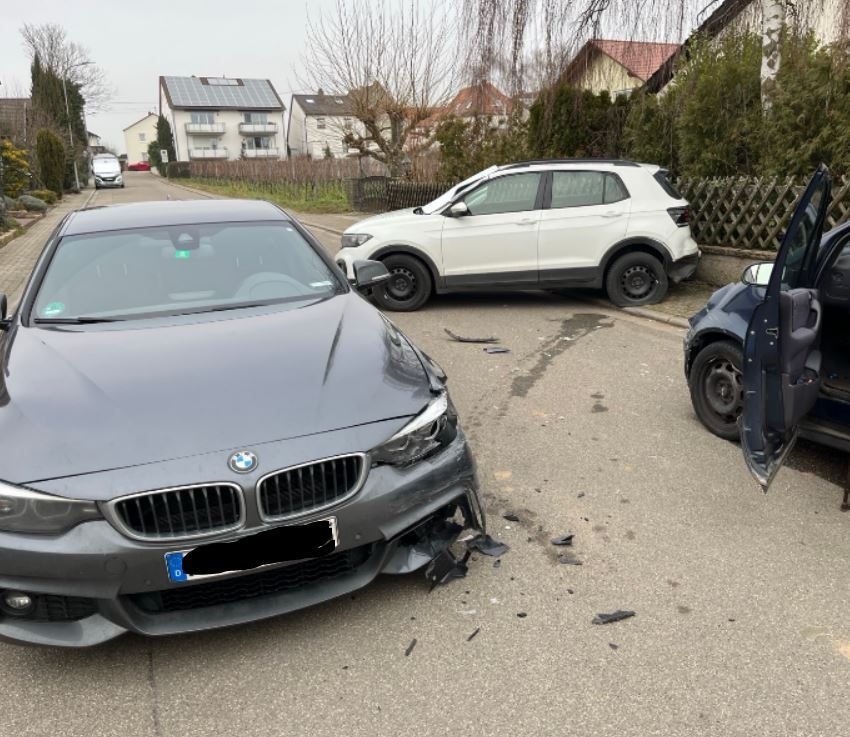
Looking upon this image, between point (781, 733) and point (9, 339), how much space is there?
353cm

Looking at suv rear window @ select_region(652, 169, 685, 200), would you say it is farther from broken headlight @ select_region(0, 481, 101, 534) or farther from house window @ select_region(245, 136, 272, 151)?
house window @ select_region(245, 136, 272, 151)

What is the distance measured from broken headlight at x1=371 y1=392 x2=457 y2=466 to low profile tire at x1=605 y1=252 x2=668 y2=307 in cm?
585

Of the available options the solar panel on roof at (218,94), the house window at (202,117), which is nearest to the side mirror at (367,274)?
the house window at (202,117)

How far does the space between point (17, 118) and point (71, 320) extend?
40965 mm

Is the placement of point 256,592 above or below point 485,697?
above

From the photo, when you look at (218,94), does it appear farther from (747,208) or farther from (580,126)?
(747,208)

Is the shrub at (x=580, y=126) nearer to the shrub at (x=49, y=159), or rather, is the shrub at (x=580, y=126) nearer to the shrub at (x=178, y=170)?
the shrub at (x=49, y=159)

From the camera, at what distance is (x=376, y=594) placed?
9.65 feet

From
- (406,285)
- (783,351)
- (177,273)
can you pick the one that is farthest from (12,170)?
(783,351)

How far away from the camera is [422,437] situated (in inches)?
108

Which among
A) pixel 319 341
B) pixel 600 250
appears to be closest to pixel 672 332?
pixel 600 250

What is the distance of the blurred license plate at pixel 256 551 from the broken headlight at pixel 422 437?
321mm

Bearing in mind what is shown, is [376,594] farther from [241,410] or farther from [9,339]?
[9,339]

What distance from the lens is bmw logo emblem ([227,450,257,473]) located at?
7.84 feet
